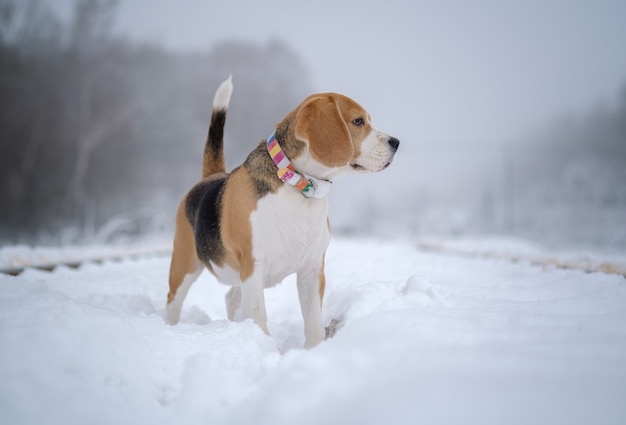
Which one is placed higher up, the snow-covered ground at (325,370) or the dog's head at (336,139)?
the dog's head at (336,139)

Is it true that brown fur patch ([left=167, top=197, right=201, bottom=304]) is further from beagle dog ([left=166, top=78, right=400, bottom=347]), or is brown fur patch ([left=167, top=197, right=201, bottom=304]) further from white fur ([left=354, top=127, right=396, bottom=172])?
white fur ([left=354, top=127, right=396, bottom=172])

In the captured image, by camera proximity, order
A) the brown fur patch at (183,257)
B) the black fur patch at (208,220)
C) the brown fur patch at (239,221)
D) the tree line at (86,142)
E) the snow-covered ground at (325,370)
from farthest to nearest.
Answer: the tree line at (86,142) → the brown fur patch at (183,257) → the black fur patch at (208,220) → the brown fur patch at (239,221) → the snow-covered ground at (325,370)

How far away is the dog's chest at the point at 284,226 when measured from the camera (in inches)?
92.3

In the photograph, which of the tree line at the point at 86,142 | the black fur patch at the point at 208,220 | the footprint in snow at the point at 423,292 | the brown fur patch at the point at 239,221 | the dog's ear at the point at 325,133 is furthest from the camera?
the tree line at the point at 86,142

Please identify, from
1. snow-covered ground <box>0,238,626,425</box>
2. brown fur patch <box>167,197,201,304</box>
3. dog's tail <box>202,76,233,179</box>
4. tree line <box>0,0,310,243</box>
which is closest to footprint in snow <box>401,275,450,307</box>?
snow-covered ground <box>0,238,626,425</box>

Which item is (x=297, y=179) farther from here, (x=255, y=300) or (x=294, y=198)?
(x=255, y=300)

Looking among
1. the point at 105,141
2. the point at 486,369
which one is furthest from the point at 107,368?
the point at 105,141

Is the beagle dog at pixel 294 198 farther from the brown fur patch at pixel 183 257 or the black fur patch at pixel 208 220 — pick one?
the brown fur patch at pixel 183 257

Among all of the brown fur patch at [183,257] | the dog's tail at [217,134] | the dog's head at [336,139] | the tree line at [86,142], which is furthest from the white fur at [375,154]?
the tree line at [86,142]

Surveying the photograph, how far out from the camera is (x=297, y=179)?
2332mm

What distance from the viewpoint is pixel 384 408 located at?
45.9 inches

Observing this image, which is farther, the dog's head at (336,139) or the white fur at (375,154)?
the white fur at (375,154)

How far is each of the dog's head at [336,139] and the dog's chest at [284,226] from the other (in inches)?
7.7

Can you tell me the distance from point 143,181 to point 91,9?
6.02 m
